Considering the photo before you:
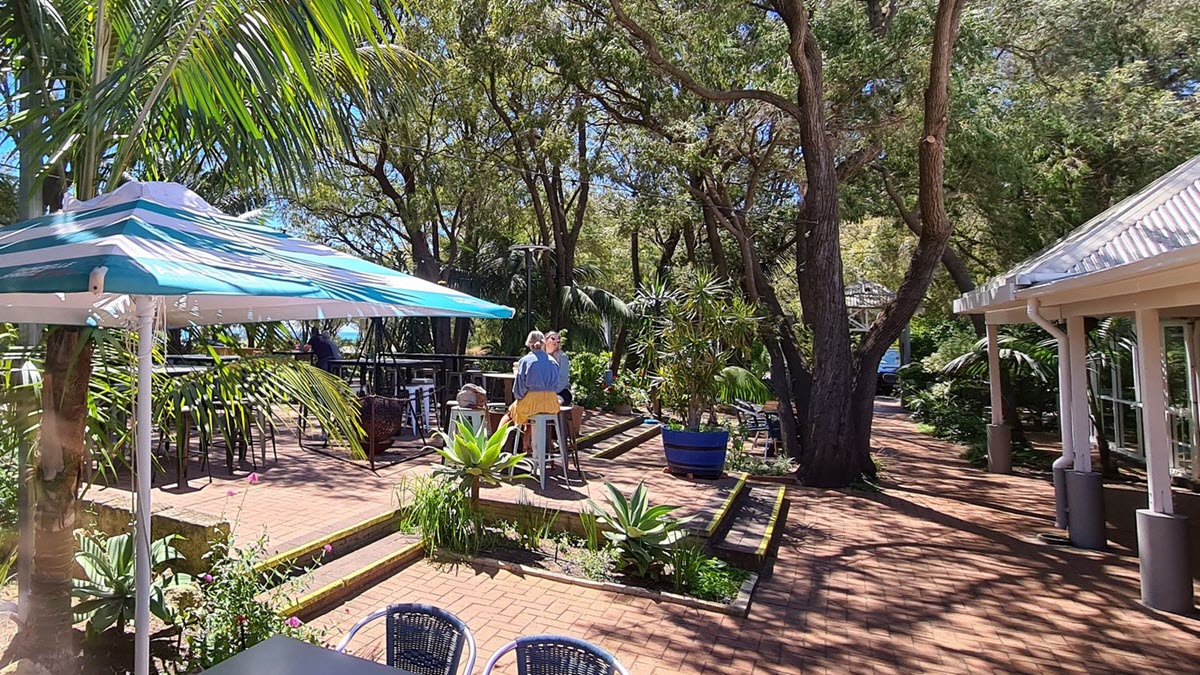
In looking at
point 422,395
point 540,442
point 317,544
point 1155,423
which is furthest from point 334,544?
point 1155,423

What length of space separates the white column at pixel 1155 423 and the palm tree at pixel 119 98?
18.6 ft

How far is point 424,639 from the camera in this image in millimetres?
2367

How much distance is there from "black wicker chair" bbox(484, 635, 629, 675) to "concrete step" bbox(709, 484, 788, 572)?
3366mm

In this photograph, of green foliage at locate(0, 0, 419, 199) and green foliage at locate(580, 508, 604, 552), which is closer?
green foliage at locate(0, 0, 419, 199)

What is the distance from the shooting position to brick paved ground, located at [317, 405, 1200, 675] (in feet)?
12.3

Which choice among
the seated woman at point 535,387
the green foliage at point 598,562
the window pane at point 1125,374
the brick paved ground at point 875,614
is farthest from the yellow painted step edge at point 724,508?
the window pane at point 1125,374

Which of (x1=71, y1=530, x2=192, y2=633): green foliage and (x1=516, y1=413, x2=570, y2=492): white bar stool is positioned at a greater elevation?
(x1=516, y1=413, x2=570, y2=492): white bar stool

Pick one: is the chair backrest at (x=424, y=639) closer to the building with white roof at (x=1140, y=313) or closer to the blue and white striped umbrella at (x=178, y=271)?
the blue and white striped umbrella at (x=178, y=271)

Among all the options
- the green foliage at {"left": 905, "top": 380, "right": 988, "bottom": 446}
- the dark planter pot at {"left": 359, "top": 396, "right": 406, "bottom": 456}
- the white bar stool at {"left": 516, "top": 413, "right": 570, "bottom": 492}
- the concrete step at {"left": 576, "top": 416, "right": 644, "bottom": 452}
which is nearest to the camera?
the white bar stool at {"left": 516, "top": 413, "right": 570, "bottom": 492}

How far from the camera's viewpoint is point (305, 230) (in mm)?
17219

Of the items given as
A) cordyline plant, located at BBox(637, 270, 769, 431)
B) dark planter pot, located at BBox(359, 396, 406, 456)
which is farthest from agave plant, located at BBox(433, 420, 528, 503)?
cordyline plant, located at BBox(637, 270, 769, 431)

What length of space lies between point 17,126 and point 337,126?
139cm

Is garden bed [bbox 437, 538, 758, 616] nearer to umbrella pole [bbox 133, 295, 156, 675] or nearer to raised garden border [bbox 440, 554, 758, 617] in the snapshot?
raised garden border [bbox 440, 554, 758, 617]

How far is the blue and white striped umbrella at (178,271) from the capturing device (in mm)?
1567
